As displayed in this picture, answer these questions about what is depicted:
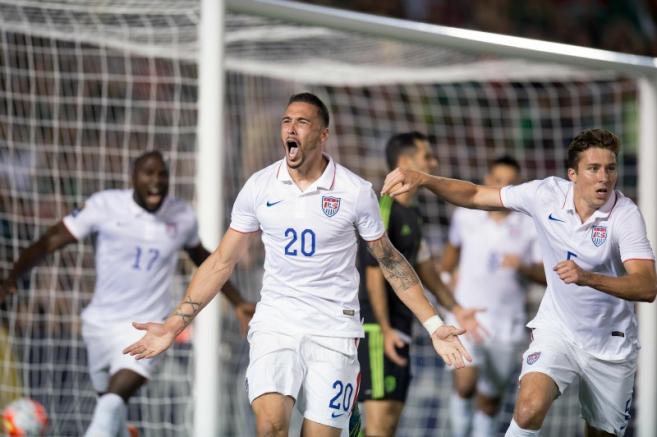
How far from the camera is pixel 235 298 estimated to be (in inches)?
303

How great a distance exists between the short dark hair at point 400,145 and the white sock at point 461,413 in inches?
96.0

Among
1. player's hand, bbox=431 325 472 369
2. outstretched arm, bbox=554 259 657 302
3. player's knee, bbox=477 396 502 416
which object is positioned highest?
outstretched arm, bbox=554 259 657 302

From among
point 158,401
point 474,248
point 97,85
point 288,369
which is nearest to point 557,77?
point 474,248

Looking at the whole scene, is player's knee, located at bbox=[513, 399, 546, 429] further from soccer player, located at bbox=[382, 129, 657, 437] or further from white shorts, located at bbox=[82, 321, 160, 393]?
white shorts, located at bbox=[82, 321, 160, 393]

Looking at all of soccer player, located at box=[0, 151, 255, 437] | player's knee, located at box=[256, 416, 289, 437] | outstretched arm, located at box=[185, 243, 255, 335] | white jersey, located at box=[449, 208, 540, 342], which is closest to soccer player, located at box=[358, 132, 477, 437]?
outstretched arm, located at box=[185, 243, 255, 335]

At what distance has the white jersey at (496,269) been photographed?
9914 mm

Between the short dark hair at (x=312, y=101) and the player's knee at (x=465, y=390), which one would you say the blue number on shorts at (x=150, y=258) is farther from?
the player's knee at (x=465, y=390)

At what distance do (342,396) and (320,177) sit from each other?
3.65ft

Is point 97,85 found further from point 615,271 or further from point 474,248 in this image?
point 615,271

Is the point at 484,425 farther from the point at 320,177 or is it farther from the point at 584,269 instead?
the point at 320,177

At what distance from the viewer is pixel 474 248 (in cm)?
1002

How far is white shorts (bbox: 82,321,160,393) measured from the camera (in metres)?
7.79

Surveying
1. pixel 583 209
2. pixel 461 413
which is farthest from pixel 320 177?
pixel 461 413

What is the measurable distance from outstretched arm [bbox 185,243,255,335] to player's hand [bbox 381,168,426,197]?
5.55 feet
